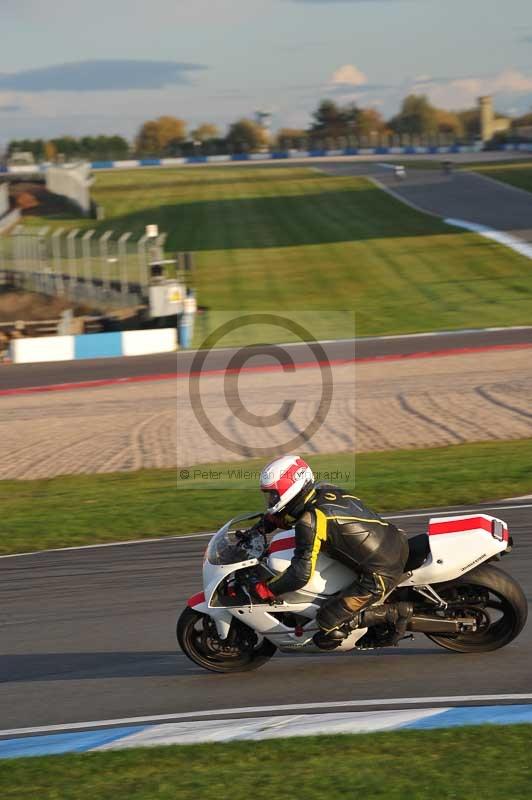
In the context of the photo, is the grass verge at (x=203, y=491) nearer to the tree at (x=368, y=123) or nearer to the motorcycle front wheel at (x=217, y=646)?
the motorcycle front wheel at (x=217, y=646)

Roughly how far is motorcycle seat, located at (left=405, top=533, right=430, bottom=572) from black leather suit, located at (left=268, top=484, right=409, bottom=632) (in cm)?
11

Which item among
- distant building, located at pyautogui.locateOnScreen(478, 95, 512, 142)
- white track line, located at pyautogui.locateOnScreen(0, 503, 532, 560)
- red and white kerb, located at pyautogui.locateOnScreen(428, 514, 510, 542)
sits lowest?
white track line, located at pyautogui.locateOnScreen(0, 503, 532, 560)

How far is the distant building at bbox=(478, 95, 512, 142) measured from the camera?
409 ft

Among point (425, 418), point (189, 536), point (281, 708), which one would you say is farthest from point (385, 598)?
point (425, 418)

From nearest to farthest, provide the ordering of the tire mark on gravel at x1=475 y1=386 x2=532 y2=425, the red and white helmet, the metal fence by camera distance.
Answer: the red and white helmet < the tire mark on gravel at x1=475 y1=386 x2=532 y2=425 < the metal fence

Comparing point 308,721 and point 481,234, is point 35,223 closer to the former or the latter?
point 481,234

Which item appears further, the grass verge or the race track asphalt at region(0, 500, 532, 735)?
the grass verge

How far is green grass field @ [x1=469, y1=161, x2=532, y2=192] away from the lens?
66.0m

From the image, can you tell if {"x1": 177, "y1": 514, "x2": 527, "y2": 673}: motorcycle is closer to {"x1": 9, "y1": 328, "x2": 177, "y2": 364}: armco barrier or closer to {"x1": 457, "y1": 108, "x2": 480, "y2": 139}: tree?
{"x1": 9, "y1": 328, "x2": 177, "y2": 364}: armco barrier

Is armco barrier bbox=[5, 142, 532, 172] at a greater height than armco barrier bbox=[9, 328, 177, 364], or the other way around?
armco barrier bbox=[5, 142, 532, 172]

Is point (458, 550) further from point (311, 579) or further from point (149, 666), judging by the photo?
point (149, 666)

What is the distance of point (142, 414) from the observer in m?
20.7

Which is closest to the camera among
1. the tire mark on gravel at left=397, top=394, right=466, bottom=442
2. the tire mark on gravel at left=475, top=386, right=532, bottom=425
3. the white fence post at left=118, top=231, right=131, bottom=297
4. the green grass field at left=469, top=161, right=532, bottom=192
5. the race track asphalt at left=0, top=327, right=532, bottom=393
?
the tire mark on gravel at left=397, top=394, right=466, bottom=442

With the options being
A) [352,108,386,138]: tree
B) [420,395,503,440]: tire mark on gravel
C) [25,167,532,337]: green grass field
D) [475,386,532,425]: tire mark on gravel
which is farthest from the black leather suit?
[352,108,386,138]: tree
